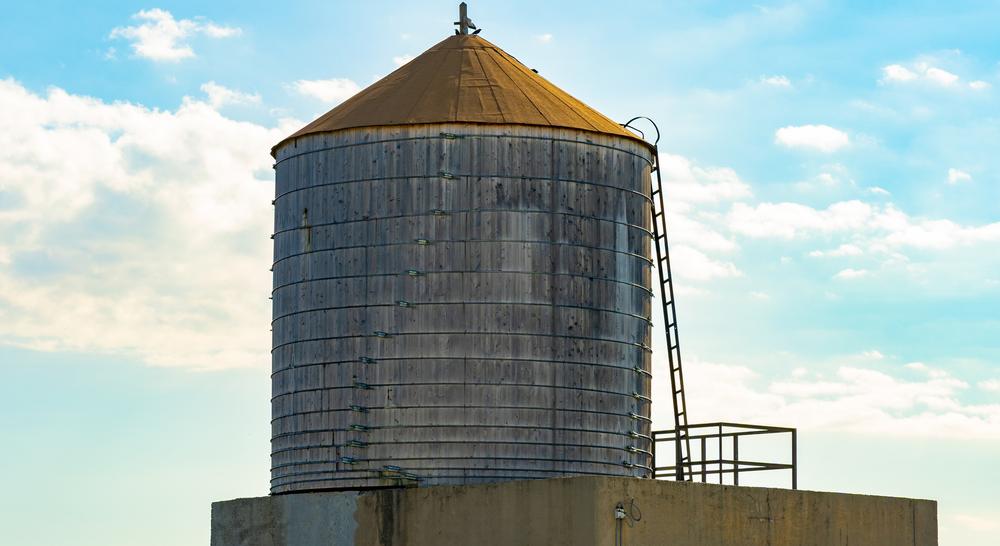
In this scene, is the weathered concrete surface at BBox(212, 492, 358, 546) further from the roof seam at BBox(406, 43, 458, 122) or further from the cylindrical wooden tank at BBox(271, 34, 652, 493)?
the roof seam at BBox(406, 43, 458, 122)

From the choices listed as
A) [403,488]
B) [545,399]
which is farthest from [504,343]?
[403,488]

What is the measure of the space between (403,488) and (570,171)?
630 centimetres

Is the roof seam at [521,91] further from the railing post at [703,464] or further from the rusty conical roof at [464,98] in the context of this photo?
the railing post at [703,464]

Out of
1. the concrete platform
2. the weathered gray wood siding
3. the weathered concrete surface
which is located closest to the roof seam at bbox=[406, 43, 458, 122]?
the weathered gray wood siding

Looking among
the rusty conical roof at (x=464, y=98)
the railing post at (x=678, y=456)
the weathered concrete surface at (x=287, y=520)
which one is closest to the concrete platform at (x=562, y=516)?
the weathered concrete surface at (x=287, y=520)

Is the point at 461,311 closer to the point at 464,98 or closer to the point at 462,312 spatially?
the point at 462,312

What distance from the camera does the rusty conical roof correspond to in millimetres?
29156

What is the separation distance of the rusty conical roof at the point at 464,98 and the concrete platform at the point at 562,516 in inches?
261

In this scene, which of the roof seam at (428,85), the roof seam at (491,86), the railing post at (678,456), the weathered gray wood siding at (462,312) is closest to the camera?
the weathered gray wood siding at (462,312)

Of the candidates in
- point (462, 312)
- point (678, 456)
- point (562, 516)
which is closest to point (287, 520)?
point (462, 312)

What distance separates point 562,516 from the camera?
2586 cm

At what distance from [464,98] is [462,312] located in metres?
4.04

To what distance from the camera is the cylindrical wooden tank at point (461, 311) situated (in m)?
28.1

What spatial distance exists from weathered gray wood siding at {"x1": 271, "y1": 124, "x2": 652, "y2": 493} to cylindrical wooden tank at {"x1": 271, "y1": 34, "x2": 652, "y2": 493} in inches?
1.0
